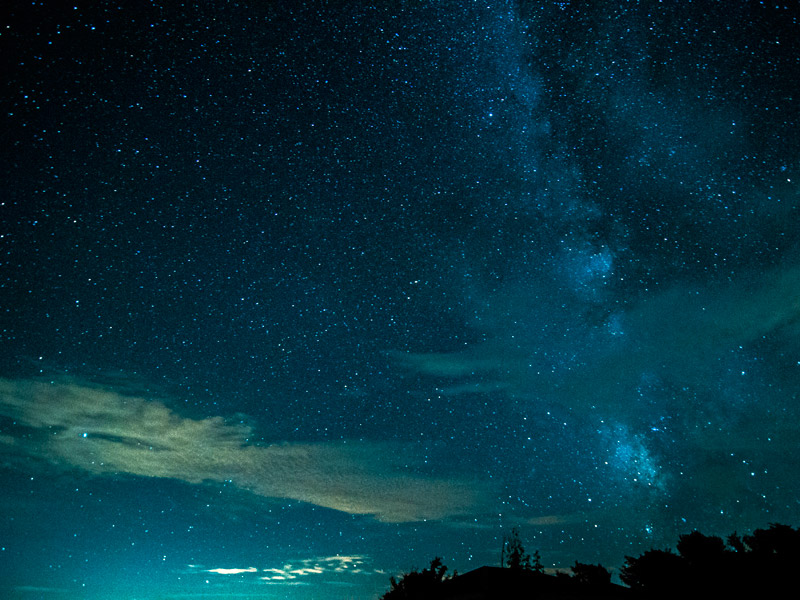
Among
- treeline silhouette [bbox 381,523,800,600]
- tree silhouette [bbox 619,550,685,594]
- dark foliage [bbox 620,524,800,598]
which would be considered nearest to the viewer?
treeline silhouette [bbox 381,523,800,600]

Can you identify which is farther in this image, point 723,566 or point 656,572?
point 656,572

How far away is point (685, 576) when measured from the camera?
21969 millimetres

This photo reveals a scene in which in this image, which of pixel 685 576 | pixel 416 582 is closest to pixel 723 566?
pixel 685 576

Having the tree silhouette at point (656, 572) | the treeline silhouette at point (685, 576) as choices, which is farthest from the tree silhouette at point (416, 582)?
the tree silhouette at point (656, 572)

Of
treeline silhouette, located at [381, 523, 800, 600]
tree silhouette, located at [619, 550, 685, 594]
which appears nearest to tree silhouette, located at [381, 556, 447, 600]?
treeline silhouette, located at [381, 523, 800, 600]

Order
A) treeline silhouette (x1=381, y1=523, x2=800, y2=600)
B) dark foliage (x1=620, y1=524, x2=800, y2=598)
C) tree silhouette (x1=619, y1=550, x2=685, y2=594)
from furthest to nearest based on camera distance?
1. tree silhouette (x1=619, y1=550, x2=685, y2=594)
2. dark foliage (x1=620, y1=524, x2=800, y2=598)
3. treeline silhouette (x1=381, y1=523, x2=800, y2=600)

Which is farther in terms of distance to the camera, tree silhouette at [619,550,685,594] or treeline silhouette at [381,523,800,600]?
tree silhouette at [619,550,685,594]

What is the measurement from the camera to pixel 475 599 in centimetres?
1474

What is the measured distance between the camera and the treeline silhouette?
1485cm

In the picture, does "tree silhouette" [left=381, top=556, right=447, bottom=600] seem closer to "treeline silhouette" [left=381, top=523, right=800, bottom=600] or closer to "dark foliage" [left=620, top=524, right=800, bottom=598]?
"treeline silhouette" [left=381, top=523, right=800, bottom=600]

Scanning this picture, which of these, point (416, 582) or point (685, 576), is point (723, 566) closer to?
point (685, 576)

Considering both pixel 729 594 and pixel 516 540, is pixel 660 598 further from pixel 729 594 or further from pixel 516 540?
pixel 516 540

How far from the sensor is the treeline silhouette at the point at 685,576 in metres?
14.9

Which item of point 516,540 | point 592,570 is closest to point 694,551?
point 592,570
